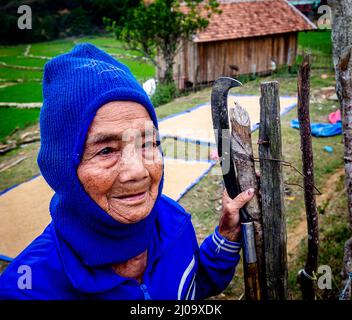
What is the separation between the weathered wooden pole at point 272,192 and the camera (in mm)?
1847

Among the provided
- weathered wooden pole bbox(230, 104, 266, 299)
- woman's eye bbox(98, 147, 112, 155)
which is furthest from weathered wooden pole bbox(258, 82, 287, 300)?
woman's eye bbox(98, 147, 112, 155)

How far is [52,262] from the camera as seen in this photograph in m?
1.43

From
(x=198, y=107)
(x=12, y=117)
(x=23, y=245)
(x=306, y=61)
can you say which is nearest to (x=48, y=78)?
Answer: (x=306, y=61)

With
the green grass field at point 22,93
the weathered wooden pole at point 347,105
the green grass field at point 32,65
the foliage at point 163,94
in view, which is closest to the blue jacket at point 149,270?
the weathered wooden pole at point 347,105

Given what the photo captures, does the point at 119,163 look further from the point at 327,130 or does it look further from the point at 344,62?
the point at 327,130

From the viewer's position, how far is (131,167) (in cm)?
140

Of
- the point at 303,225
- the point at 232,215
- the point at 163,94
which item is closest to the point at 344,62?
the point at 232,215

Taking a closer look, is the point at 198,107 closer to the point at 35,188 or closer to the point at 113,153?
the point at 35,188

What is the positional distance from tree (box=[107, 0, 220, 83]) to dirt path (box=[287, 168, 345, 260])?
9.77 metres

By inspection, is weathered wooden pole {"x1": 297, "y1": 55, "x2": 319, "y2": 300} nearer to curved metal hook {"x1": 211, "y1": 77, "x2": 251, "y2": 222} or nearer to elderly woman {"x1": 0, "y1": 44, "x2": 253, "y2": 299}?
curved metal hook {"x1": 211, "y1": 77, "x2": 251, "y2": 222}

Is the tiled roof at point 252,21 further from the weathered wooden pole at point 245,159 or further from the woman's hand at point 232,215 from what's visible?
the woman's hand at point 232,215

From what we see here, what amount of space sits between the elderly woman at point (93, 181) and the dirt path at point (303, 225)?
3251mm

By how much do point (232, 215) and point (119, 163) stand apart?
0.75m

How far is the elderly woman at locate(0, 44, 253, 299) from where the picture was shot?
53.5 inches
